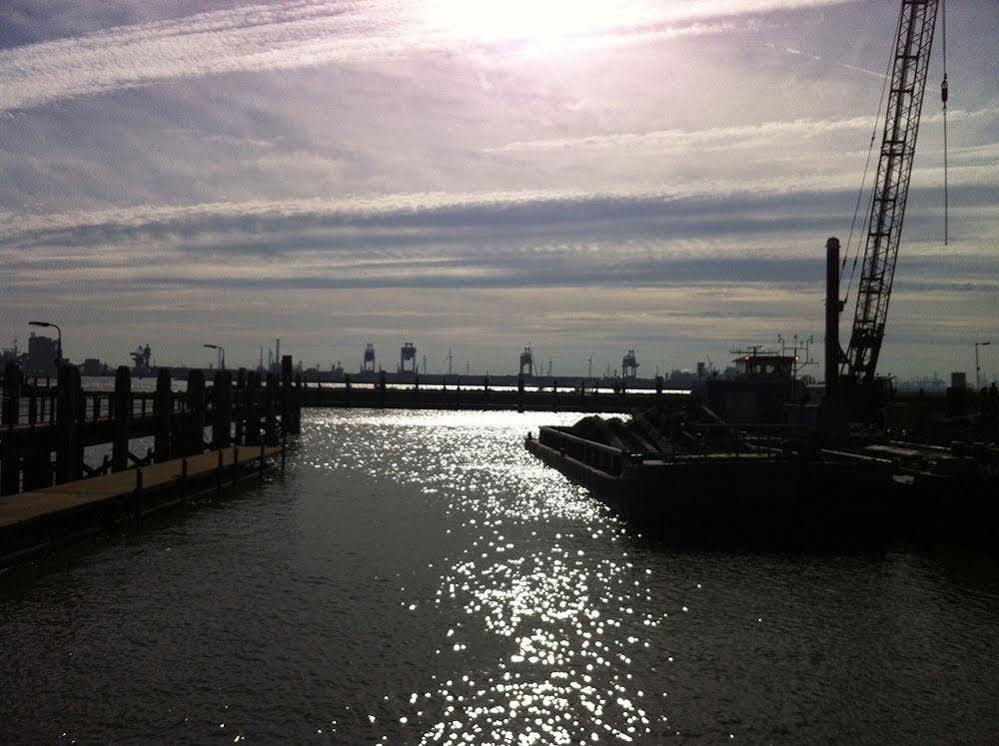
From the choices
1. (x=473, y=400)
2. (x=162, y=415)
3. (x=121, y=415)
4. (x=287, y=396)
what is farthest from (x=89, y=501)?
(x=473, y=400)

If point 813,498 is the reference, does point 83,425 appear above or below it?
above

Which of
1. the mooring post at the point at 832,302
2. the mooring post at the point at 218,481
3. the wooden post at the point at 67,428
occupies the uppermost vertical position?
the mooring post at the point at 832,302

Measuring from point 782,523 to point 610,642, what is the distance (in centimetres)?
1431

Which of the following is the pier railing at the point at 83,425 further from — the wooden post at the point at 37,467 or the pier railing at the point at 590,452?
the pier railing at the point at 590,452

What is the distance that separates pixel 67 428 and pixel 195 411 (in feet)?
47.0

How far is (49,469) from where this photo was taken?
29234 millimetres

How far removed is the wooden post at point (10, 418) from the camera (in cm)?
2658

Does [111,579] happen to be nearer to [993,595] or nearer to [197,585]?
[197,585]

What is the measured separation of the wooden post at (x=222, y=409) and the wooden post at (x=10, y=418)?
59.6 ft

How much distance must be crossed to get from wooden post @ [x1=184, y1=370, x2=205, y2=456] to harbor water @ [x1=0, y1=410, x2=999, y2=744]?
14.2m

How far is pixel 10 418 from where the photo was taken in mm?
26578

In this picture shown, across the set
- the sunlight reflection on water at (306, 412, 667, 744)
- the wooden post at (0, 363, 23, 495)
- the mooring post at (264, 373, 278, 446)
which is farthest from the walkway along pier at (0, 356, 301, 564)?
the mooring post at (264, 373, 278, 446)

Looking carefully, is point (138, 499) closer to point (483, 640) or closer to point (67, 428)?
point (67, 428)

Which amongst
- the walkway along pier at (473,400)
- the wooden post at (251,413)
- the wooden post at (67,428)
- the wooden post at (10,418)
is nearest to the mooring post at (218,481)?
the wooden post at (67,428)
